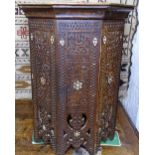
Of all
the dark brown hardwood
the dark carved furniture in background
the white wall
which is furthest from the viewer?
the white wall

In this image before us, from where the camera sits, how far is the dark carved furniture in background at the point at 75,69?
3.29 ft

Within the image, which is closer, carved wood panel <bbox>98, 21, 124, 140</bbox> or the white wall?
carved wood panel <bbox>98, 21, 124, 140</bbox>

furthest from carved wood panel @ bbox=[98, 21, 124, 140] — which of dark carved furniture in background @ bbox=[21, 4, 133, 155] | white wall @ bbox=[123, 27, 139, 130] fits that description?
white wall @ bbox=[123, 27, 139, 130]

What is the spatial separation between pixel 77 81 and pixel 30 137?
1.59 ft

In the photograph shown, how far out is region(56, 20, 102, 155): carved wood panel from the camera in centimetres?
101

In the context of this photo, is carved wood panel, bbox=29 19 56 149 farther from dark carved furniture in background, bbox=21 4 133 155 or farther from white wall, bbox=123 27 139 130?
white wall, bbox=123 27 139 130

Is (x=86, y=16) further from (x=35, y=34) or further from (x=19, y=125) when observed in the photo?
(x=19, y=125)

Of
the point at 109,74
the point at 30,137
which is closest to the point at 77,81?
the point at 109,74

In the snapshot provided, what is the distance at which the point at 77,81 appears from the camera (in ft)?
3.53

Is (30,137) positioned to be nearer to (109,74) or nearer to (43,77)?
(43,77)

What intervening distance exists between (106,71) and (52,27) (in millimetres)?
322

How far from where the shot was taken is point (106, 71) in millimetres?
1113

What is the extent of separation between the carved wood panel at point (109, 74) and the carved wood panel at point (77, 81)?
0.04 m
